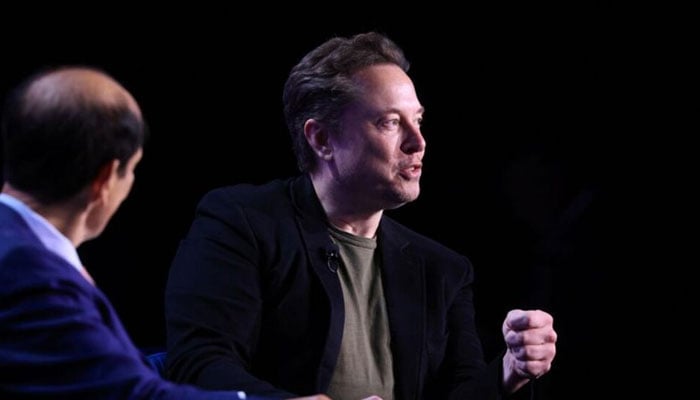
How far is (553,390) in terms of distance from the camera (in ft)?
11.6

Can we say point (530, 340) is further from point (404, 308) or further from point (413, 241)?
point (413, 241)

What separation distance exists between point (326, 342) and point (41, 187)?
98cm

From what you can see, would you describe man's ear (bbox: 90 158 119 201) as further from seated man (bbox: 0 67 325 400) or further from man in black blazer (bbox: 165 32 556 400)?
man in black blazer (bbox: 165 32 556 400)

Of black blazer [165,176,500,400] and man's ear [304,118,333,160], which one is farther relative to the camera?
man's ear [304,118,333,160]

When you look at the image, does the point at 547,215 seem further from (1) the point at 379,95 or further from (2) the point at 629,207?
(1) the point at 379,95

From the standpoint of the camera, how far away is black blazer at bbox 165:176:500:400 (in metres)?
2.13

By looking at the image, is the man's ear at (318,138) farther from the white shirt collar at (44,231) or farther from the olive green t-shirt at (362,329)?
the white shirt collar at (44,231)

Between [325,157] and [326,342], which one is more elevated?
[325,157]

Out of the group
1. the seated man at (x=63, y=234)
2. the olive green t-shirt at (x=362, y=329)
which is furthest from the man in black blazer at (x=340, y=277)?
the seated man at (x=63, y=234)

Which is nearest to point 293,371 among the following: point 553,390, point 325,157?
point 325,157

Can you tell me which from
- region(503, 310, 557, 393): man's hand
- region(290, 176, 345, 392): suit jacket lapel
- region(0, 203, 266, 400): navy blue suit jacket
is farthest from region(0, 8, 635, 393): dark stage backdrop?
region(0, 203, 266, 400): navy blue suit jacket

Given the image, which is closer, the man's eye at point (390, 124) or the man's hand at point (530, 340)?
the man's hand at point (530, 340)

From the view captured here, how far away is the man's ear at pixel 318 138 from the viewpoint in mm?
2557

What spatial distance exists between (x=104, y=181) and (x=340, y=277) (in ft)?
3.39
